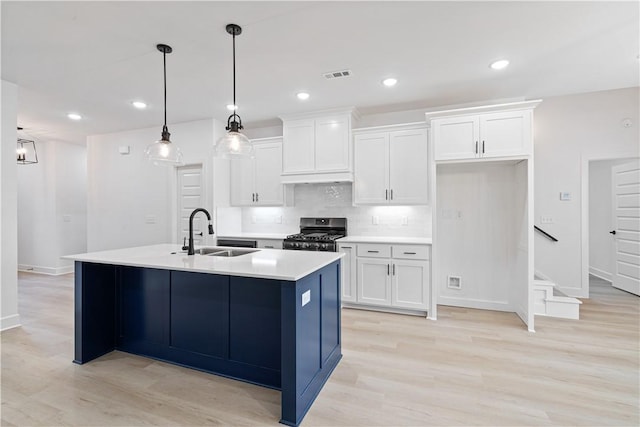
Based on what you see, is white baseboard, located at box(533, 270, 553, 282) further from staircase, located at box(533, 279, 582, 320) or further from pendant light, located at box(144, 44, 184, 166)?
pendant light, located at box(144, 44, 184, 166)

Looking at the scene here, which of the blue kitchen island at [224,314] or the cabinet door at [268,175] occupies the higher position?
the cabinet door at [268,175]

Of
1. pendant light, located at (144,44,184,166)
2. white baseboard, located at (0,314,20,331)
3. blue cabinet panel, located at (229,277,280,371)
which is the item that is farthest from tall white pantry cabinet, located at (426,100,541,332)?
white baseboard, located at (0,314,20,331)

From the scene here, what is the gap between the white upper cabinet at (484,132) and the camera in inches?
130

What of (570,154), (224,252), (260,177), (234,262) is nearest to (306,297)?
(234,262)

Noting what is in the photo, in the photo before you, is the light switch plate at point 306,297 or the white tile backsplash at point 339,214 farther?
the white tile backsplash at point 339,214

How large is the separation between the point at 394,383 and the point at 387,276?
160 cm

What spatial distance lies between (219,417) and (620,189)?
21.1 ft

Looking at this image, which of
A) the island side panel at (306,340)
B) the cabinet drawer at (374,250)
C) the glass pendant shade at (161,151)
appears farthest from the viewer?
the cabinet drawer at (374,250)

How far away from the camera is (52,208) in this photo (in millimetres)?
6102

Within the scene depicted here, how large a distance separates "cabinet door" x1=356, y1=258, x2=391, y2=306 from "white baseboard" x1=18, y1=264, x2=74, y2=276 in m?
6.17

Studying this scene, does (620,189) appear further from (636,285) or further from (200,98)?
(200,98)

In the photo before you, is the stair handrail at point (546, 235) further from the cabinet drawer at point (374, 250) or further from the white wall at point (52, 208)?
the white wall at point (52, 208)

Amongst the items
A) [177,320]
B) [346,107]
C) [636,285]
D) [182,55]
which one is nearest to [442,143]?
[346,107]

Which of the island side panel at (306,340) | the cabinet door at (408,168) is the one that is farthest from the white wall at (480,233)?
the island side panel at (306,340)
